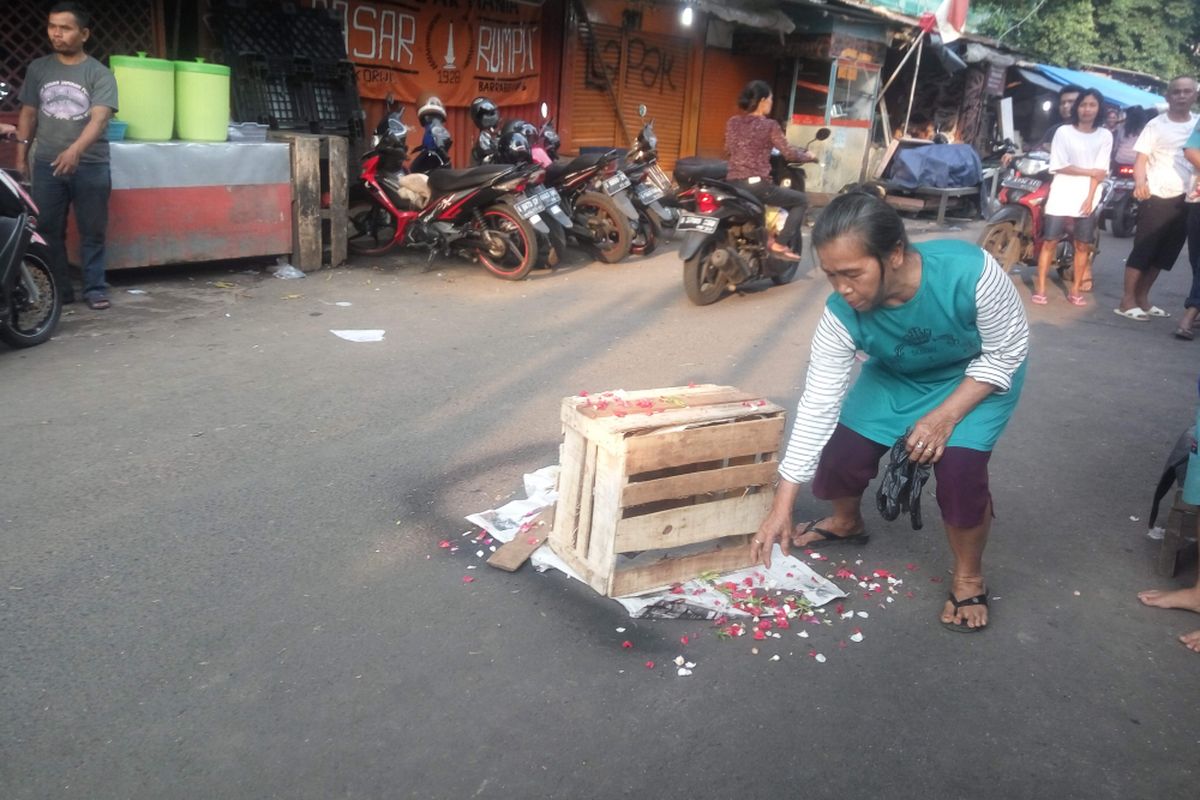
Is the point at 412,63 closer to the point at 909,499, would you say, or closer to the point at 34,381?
the point at 34,381

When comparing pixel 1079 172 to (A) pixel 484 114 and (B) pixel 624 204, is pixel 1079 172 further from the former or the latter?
(A) pixel 484 114

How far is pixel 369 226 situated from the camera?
9.40 meters

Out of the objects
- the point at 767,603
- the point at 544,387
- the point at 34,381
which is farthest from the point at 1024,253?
the point at 34,381

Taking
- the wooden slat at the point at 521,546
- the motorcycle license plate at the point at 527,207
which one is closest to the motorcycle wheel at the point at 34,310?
the motorcycle license plate at the point at 527,207

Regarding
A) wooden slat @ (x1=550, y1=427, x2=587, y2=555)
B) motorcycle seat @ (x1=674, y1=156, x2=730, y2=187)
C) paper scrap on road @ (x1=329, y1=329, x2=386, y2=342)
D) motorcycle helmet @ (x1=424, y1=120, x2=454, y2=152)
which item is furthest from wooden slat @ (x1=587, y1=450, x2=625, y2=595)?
motorcycle helmet @ (x1=424, y1=120, x2=454, y2=152)

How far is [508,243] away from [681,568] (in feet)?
17.9

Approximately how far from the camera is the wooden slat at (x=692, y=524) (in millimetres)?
3125

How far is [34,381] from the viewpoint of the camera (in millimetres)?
5086

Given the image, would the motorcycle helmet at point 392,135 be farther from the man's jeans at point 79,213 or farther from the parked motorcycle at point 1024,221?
the parked motorcycle at point 1024,221

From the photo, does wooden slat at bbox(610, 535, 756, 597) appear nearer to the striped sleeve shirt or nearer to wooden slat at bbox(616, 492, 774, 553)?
wooden slat at bbox(616, 492, 774, 553)

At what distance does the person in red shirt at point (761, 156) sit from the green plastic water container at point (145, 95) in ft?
14.7

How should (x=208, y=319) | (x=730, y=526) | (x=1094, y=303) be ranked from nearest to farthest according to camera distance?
1. (x=730, y=526)
2. (x=208, y=319)
3. (x=1094, y=303)

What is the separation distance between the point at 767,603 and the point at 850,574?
46cm

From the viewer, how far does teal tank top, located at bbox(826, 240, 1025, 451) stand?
2.91m
